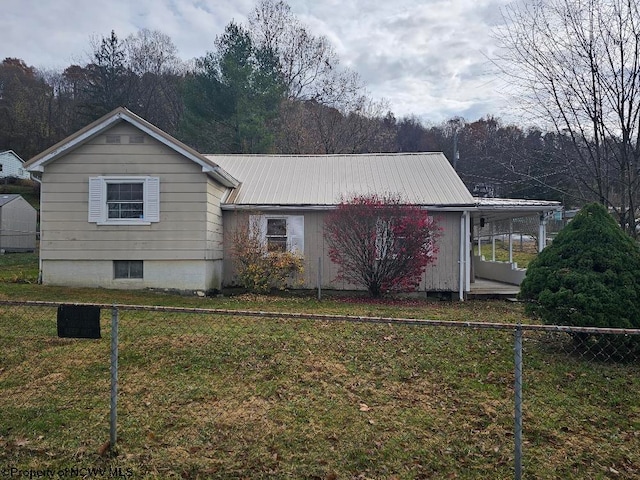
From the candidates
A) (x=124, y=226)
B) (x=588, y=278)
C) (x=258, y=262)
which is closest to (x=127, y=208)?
(x=124, y=226)

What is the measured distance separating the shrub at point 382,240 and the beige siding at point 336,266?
65cm

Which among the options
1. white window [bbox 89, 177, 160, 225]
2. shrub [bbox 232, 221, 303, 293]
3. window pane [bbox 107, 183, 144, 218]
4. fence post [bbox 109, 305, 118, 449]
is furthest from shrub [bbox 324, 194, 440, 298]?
fence post [bbox 109, 305, 118, 449]

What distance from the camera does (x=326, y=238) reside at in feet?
39.1

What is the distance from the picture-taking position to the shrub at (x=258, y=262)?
11578mm

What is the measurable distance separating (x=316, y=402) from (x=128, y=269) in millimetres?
8664

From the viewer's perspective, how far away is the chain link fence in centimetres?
347

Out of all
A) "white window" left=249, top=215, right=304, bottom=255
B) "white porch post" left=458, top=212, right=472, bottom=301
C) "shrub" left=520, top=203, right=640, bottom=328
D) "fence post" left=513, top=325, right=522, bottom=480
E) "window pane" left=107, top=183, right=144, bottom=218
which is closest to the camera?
"fence post" left=513, top=325, right=522, bottom=480

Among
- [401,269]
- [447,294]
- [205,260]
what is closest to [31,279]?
→ [205,260]

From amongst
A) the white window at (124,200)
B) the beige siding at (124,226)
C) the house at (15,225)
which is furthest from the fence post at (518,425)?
the house at (15,225)

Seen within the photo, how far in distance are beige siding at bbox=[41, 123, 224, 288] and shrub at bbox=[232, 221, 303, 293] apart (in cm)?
92

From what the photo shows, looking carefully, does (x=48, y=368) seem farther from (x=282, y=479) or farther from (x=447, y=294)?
(x=447, y=294)

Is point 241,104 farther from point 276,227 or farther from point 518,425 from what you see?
point 518,425

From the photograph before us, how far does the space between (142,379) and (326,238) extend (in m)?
7.39

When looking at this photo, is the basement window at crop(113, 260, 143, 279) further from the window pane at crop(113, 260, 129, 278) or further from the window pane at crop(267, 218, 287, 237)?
the window pane at crop(267, 218, 287, 237)
